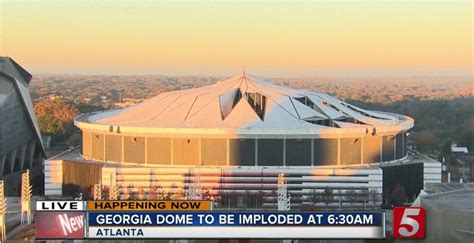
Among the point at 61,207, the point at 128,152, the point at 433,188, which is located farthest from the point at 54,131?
the point at 61,207

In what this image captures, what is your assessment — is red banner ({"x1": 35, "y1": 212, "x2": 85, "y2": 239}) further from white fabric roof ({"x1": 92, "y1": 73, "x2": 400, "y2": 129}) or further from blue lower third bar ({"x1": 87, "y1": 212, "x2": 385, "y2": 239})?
white fabric roof ({"x1": 92, "y1": 73, "x2": 400, "y2": 129})

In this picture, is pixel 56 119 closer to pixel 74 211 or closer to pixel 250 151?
pixel 250 151

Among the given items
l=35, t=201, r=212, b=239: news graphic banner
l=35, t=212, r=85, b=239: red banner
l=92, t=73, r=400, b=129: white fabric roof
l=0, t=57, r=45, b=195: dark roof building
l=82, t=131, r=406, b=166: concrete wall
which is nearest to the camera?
l=35, t=201, r=212, b=239: news graphic banner

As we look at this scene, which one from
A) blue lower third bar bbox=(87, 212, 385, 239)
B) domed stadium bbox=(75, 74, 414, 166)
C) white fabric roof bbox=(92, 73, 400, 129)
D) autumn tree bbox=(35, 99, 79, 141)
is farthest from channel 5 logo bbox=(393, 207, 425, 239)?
autumn tree bbox=(35, 99, 79, 141)

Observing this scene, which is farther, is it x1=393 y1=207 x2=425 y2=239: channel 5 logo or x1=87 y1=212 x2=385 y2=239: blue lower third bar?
x1=393 y1=207 x2=425 y2=239: channel 5 logo

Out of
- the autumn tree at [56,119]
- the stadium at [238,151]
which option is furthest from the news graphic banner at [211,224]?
the autumn tree at [56,119]

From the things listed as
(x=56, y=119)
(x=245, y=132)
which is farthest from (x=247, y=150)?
(x=56, y=119)

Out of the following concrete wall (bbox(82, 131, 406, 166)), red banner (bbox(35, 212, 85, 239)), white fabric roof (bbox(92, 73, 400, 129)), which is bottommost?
red banner (bbox(35, 212, 85, 239))
